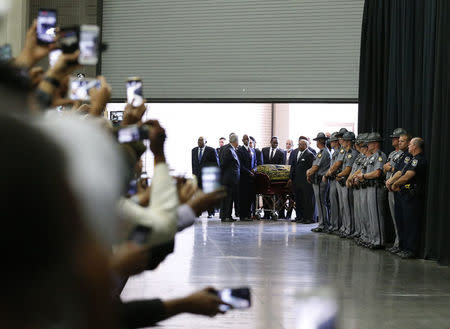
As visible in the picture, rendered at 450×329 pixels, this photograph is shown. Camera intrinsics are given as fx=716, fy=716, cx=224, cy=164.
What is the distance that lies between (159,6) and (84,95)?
47.8ft

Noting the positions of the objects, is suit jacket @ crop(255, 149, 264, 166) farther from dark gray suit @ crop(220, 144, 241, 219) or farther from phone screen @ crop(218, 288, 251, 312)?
phone screen @ crop(218, 288, 251, 312)

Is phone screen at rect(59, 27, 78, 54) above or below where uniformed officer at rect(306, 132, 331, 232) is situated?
above

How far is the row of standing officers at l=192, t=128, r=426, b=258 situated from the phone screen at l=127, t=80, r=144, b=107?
715 centimetres

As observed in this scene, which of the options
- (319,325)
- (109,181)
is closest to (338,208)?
(319,325)

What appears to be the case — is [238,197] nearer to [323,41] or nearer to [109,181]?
[323,41]

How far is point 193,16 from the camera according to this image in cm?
1609

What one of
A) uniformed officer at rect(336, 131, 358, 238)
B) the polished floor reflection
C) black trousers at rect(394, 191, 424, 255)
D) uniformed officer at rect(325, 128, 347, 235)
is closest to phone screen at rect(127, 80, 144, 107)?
the polished floor reflection

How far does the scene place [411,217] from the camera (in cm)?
916

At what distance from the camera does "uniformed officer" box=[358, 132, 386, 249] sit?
1000 centimetres

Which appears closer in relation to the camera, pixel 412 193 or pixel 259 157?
pixel 412 193

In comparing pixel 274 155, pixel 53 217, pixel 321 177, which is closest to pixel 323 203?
pixel 321 177

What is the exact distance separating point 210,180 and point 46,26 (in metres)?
0.59

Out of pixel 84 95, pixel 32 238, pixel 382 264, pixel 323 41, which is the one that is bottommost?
pixel 382 264

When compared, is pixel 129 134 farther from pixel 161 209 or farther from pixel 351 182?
pixel 351 182
